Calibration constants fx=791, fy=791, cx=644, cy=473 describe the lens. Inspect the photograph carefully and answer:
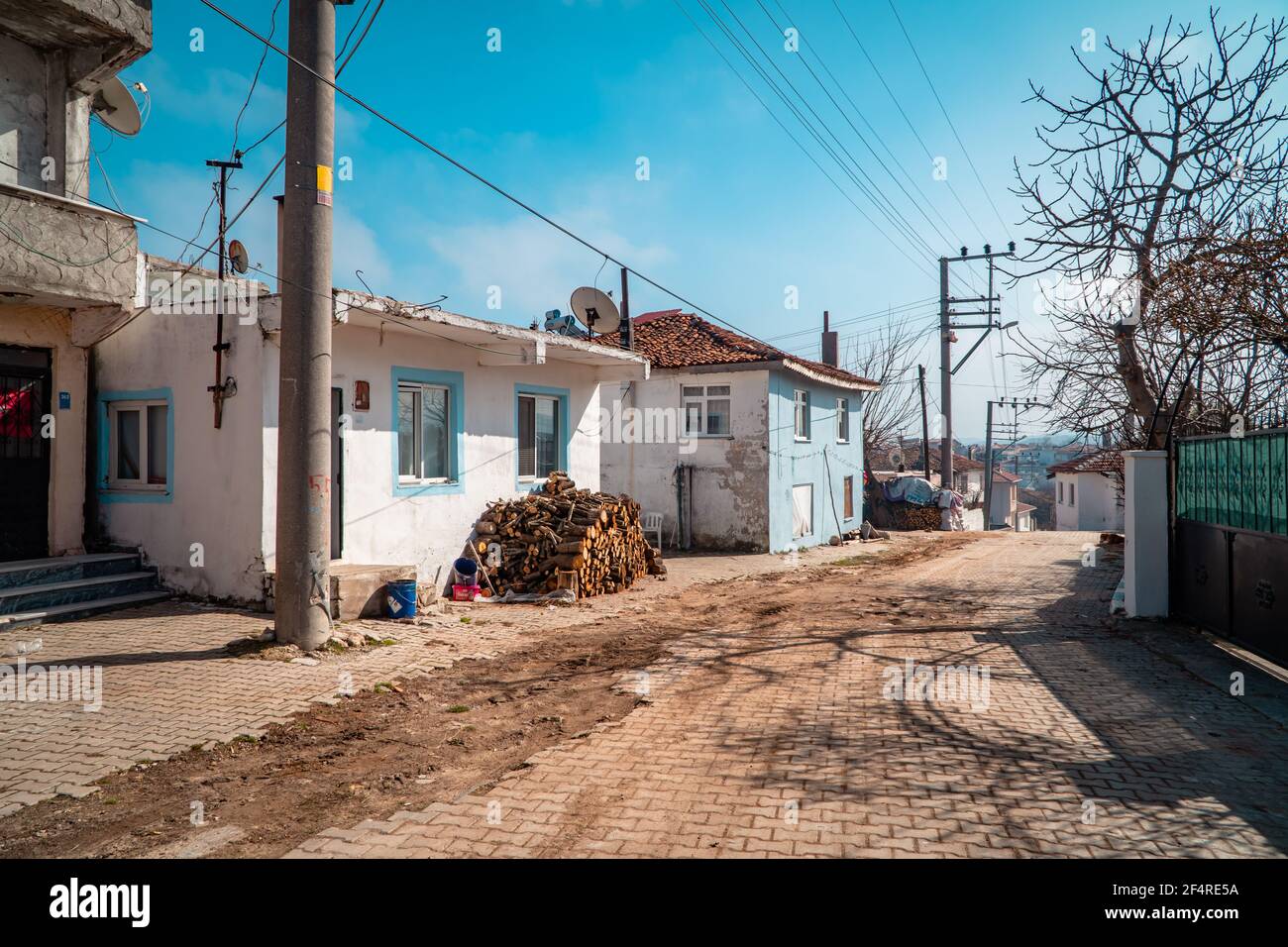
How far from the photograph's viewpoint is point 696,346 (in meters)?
21.8

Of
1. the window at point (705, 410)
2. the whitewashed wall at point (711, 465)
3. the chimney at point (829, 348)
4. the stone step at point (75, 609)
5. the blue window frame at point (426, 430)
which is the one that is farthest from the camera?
the chimney at point (829, 348)

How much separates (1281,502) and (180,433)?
1194 cm

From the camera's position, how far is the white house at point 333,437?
9461 mm

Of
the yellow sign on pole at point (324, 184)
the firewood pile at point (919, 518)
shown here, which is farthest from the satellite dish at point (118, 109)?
the firewood pile at point (919, 518)

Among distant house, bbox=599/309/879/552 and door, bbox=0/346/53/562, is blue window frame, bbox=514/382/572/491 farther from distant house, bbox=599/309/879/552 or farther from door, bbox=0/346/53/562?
door, bbox=0/346/53/562

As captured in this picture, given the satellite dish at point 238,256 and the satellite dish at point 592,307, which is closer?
the satellite dish at point 238,256

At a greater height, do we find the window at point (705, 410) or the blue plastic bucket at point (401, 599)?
the window at point (705, 410)

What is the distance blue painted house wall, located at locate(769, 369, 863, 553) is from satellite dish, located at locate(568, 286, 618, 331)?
18.3 feet

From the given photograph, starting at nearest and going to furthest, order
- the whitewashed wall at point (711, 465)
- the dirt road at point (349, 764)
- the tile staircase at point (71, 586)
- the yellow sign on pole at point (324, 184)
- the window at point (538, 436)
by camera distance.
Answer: the dirt road at point (349, 764) < the yellow sign on pole at point (324, 184) < the tile staircase at point (71, 586) < the window at point (538, 436) < the whitewashed wall at point (711, 465)

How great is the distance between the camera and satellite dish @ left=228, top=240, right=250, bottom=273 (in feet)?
34.9

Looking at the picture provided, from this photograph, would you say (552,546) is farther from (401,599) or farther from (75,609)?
(75,609)

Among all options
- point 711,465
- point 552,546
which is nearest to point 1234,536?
point 552,546

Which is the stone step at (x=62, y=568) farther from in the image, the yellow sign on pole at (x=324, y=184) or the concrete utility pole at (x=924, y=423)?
the concrete utility pole at (x=924, y=423)

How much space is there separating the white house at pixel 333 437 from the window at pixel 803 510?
10254 millimetres
